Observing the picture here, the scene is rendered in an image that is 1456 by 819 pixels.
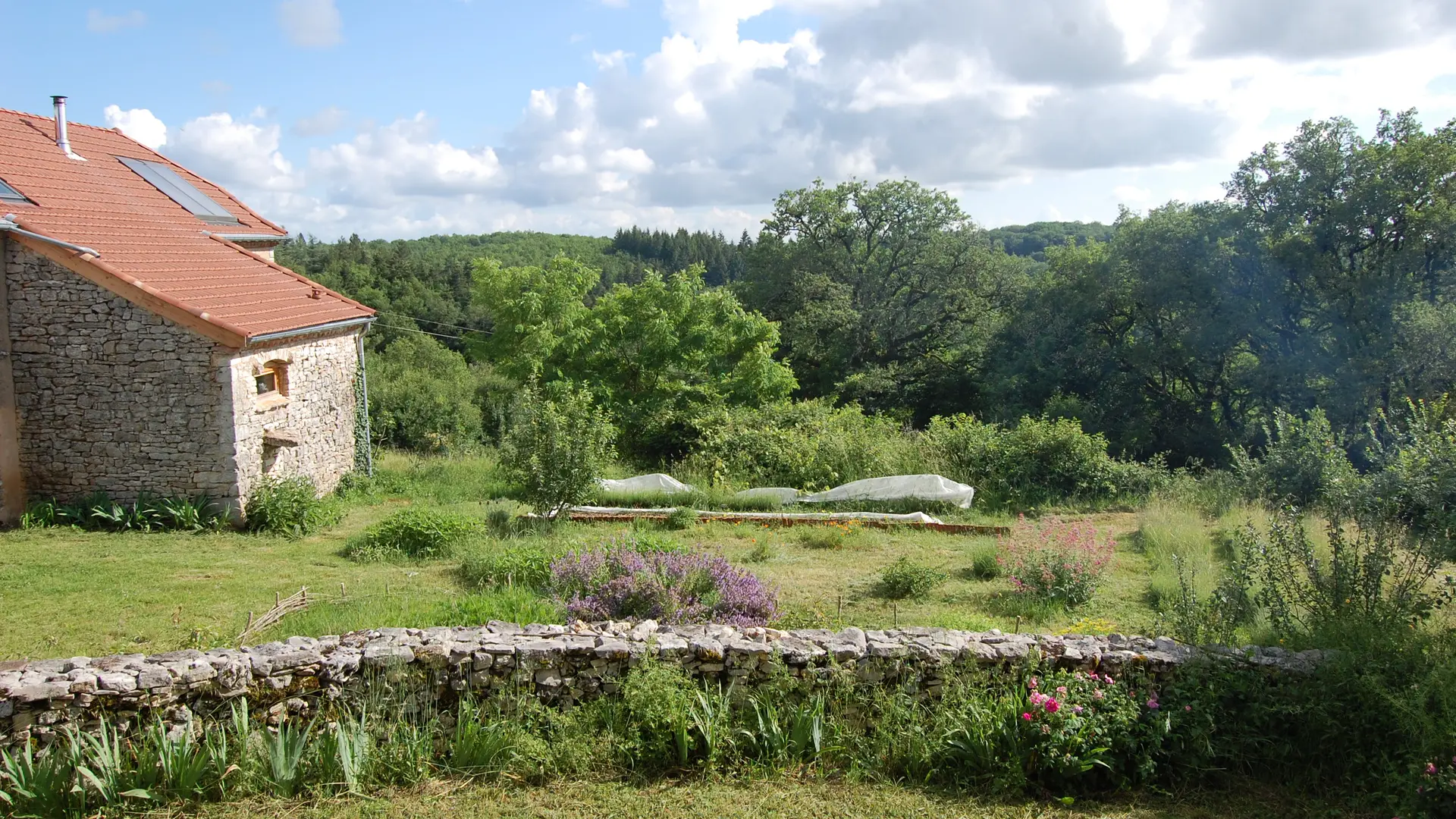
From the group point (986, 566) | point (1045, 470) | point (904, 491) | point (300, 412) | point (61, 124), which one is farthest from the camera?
point (1045, 470)

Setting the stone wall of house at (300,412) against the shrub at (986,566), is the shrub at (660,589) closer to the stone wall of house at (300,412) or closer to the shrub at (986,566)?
the shrub at (986,566)

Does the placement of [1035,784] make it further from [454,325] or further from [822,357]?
[454,325]

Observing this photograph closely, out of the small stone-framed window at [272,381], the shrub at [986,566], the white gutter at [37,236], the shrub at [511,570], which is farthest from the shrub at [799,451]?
the white gutter at [37,236]

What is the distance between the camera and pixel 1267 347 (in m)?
22.3

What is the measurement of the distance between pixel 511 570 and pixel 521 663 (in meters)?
3.67

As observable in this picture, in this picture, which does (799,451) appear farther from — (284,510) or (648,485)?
(284,510)

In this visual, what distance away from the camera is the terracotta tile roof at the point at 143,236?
487 inches

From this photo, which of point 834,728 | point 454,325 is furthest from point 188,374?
point 454,325

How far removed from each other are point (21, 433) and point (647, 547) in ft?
31.3

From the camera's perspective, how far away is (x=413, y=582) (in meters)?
9.65

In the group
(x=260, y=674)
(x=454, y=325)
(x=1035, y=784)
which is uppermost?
(x=454, y=325)

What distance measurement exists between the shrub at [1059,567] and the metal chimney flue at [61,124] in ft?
55.0

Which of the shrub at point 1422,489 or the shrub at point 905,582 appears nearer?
the shrub at point 1422,489

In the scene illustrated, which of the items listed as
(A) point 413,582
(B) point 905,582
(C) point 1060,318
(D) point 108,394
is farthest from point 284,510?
(C) point 1060,318
